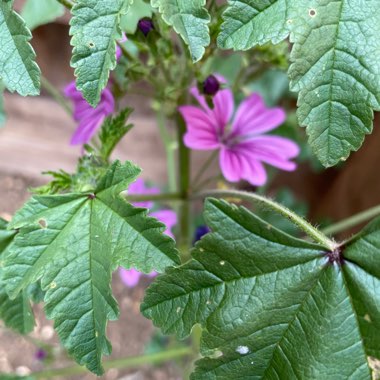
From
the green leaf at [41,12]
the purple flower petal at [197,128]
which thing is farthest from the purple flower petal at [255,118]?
the green leaf at [41,12]

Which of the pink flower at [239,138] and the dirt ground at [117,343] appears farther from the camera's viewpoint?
the dirt ground at [117,343]

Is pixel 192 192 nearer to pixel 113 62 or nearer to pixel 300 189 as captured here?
pixel 113 62

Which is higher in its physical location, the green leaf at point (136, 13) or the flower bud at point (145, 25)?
the green leaf at point (136, 13)

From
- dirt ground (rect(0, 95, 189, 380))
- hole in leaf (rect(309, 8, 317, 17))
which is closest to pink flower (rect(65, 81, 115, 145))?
hole in leaf (rect(309, 8, 317, 17))

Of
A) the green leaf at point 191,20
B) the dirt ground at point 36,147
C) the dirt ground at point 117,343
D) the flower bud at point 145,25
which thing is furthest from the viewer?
the dirt ground at point 36,147

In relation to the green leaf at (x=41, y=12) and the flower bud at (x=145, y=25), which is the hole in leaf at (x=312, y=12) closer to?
the flower bud at (x=145, y=25)

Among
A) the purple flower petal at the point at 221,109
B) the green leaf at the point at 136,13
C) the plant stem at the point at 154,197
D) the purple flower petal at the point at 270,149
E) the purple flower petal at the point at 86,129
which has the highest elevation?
the green leaf at the point at 136,13

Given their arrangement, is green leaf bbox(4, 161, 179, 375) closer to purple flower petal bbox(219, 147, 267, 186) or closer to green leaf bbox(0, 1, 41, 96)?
green leaf bbox(0, 1, 41, 96)
